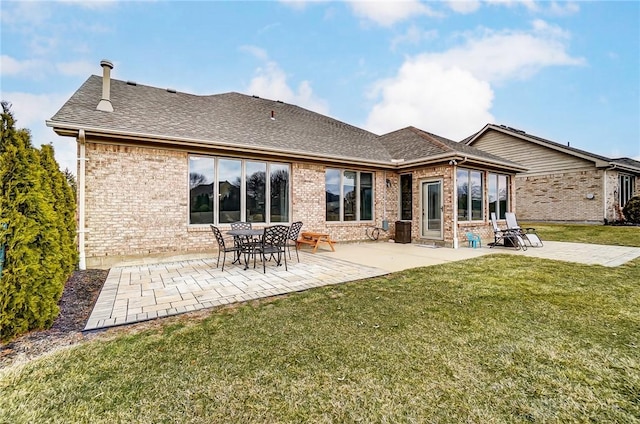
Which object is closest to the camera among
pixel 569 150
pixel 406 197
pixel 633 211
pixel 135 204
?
pixel 135 204

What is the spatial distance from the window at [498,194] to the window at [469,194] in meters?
0.81

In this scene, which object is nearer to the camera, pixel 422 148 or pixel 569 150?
pixel 422 148

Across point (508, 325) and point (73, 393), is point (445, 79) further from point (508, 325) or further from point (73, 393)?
point (73, 393)

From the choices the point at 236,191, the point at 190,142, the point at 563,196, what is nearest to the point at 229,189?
the point at 236,191

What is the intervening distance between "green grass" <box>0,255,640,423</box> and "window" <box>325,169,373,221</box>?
21.0 ft

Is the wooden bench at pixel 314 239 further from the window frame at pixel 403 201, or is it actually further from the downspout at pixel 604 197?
the downspout at pixel 604 197

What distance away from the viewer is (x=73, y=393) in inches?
85.4

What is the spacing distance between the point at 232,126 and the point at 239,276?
5403 mm

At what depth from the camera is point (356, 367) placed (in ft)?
8.15

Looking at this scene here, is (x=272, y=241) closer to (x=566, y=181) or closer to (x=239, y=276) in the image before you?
(x=239, y=276)

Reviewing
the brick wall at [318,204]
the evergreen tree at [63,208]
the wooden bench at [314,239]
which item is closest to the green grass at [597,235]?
the brick wall at [318,204]

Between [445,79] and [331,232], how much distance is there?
12.4 m

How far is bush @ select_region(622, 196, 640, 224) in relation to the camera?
50.1 ft

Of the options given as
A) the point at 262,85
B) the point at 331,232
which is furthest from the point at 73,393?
the point at 262,85
